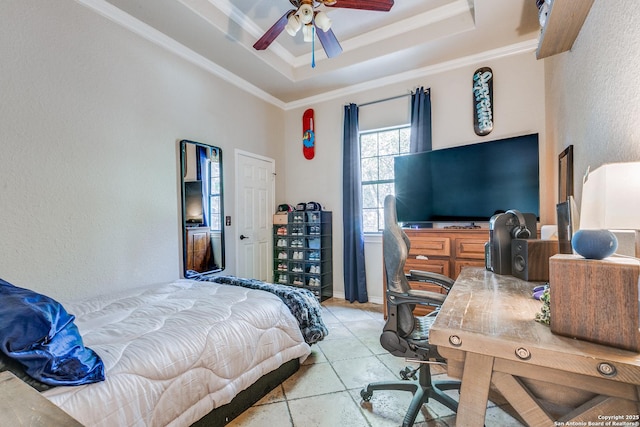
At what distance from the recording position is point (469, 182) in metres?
3.06

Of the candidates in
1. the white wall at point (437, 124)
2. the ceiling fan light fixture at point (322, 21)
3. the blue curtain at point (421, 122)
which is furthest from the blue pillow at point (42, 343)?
the blue curtain at point (421, 122)

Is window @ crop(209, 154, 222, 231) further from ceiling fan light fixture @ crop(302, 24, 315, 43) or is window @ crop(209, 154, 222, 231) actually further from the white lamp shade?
the white lamp shade

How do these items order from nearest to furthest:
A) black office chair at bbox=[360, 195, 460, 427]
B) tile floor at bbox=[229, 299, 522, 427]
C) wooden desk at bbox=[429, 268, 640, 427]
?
1. wooden desk at bbox=[429, 268, 640, 427]
2. black office chair at bbox=[360, 195, 460, 427]
3. tile floor at bbox=[229, 299, 522, 427]

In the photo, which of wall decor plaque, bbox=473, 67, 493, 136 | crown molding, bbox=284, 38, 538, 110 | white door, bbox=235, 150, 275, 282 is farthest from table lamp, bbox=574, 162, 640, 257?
white door, bbox=235, 150, 275, 282

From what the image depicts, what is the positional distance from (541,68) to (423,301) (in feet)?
9.80

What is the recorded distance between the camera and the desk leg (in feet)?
2.82

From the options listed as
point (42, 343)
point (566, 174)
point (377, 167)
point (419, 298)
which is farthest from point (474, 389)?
point (377, 167)

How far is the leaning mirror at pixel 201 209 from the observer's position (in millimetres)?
3049

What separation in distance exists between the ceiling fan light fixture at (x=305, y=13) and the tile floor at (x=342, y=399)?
2663mm

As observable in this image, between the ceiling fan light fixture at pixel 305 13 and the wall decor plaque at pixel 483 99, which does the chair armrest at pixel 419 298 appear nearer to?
the ceiling fan light fixture at pixel 305 13

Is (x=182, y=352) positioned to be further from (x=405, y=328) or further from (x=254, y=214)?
(x=254, y=214)

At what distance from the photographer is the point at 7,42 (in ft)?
6.38

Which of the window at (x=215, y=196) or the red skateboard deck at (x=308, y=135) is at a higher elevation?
the red skateboard deck at (x=308, y=135)

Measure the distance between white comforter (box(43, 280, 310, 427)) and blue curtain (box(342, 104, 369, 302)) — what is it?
6.00ft
